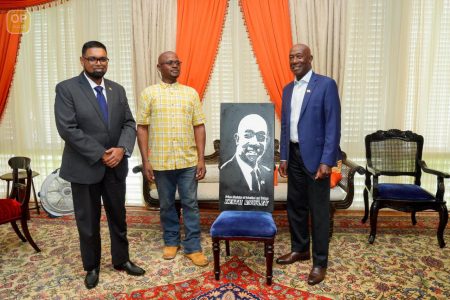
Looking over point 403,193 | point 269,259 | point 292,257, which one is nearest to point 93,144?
point 269,259

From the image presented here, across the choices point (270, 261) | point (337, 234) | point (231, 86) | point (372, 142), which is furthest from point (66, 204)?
point (372, 142)

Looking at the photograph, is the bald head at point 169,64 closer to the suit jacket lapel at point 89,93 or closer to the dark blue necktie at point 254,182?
the suit jacket lapel at point 89,93

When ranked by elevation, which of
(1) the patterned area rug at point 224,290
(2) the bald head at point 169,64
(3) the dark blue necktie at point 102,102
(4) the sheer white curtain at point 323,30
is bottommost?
(1) the patterned area rug at point 224,290

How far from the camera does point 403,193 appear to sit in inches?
133

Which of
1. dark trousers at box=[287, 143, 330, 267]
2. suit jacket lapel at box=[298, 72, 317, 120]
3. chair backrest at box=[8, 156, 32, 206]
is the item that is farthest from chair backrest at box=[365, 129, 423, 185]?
chair backrest at box=[8, 156, 32, 206]

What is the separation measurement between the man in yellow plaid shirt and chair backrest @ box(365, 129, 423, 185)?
2038mm

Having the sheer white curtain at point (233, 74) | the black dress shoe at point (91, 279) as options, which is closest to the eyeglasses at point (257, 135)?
the sheer white curtain at point (233, 74)

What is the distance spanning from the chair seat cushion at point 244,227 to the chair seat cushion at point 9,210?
1924mm

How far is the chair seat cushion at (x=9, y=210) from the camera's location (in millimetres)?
3062

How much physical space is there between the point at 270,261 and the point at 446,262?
1614mm

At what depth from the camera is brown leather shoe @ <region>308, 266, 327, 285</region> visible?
2605 millimetres

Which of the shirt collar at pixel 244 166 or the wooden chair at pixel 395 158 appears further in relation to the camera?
the wooden chair at pixel 395 158

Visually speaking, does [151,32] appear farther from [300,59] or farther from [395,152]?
[395,152]

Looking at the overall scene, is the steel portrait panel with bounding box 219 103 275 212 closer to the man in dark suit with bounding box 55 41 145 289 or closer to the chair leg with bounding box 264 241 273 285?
the chair leg with bounding box 264 241 273 285
